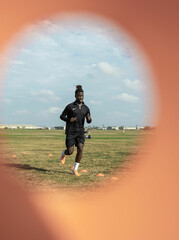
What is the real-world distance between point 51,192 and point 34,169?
290 centimetres

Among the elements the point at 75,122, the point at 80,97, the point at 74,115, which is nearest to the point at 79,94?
the point at 80,97

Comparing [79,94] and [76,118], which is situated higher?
[79,94]

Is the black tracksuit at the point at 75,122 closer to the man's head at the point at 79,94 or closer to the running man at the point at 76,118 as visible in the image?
the running man at the point at 76,118

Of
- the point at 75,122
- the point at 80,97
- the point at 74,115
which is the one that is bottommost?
the point at 75,122

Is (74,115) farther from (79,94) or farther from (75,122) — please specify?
(79,94)

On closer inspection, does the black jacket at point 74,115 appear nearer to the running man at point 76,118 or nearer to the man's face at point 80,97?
the running man at point 76,118

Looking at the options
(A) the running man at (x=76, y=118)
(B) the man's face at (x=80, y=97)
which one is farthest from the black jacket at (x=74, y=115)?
(B) the man's face at (x=80, y=97)

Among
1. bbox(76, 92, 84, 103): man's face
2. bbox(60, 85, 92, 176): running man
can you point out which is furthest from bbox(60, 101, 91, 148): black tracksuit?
bbox(76, 92, 84, 103): man's face

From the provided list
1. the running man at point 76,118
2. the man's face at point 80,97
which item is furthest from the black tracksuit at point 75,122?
the man's face at point 80,97

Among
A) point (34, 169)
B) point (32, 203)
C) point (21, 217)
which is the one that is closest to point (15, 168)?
point (34, 169)

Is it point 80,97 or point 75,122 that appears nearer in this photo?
point 80,97

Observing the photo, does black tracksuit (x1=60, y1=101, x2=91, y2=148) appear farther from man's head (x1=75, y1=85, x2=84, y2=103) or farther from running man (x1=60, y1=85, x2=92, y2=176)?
man's head (x1=75, y1=85, x2=84, y2=103)

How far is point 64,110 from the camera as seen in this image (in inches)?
303

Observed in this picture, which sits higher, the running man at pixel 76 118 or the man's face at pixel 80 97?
the man's face at pixel 80 97
